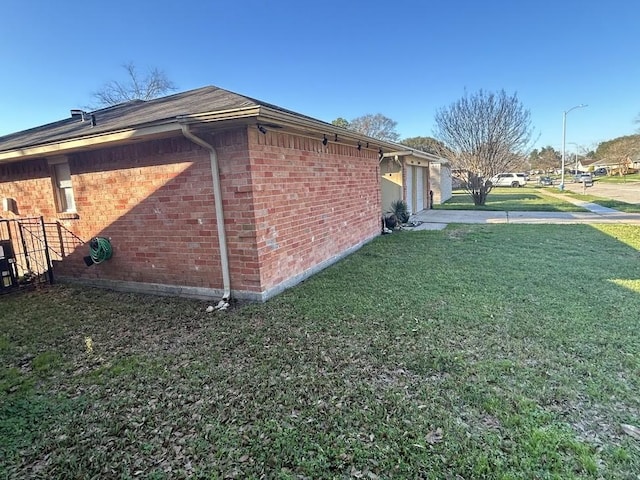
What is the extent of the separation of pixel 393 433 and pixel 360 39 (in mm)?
16316

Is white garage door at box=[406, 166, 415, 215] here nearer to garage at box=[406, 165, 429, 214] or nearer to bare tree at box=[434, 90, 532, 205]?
garage at box=[406, 165, 429, 214]

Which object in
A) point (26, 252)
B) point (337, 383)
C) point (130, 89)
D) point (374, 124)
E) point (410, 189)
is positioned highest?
point (130, 89)

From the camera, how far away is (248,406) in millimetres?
2717

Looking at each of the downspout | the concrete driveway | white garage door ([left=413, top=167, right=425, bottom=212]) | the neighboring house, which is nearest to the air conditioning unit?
the neighboring house

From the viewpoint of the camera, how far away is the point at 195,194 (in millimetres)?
5129

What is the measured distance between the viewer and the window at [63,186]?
6.46 m

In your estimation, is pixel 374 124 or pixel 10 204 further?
pixel 374 124

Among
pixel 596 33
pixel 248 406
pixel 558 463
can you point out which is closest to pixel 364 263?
pixel 248 406

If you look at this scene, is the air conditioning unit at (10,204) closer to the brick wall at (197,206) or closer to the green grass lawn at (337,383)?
the brick wall at (197,206)

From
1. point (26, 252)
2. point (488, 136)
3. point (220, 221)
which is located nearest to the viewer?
point (220, 221)

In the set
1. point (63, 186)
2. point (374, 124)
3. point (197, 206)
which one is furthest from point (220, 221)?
point (374, 124)

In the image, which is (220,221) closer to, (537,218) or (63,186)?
(63,186)

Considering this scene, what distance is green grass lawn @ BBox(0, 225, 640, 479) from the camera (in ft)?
7.10

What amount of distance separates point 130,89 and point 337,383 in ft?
104
